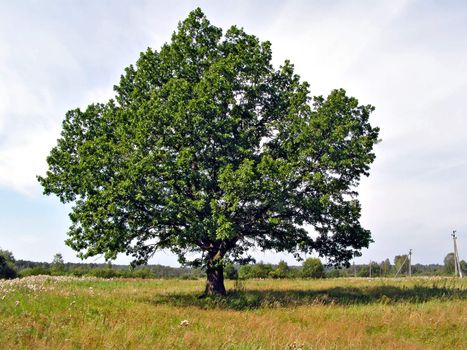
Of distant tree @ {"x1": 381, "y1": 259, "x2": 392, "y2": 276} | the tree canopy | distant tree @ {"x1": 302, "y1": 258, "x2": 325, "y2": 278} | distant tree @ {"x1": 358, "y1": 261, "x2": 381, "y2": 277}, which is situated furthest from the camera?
distant tree @ {"x1": 381, "y1": 259, "x2": 392, "y2": 276}

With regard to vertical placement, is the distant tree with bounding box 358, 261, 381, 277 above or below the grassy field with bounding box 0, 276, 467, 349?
below

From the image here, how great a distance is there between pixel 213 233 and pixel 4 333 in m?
11.0

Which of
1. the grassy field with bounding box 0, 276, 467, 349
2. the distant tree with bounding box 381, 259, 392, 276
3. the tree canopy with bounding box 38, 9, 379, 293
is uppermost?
the tree canopy with bounding box 38, 9, 379, 293

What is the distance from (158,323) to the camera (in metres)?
11.2

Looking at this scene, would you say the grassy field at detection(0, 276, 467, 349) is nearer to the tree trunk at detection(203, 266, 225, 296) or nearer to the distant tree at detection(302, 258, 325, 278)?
the tree trunk at detection(203, 266, 225, 296)

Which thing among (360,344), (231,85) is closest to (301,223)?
(231,85)

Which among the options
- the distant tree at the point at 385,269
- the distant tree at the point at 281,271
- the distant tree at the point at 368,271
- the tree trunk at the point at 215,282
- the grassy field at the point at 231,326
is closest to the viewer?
the grassy field at the point at 231,326

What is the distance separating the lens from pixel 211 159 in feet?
66.1

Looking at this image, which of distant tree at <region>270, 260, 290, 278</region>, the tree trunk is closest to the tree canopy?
the tree trunk

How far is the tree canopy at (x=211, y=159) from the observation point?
18297mm

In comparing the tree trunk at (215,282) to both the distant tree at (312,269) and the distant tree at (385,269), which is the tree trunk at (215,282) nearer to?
the distant tree at (312,269)

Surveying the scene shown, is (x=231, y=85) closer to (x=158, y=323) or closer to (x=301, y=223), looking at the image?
(x=301, y=223)

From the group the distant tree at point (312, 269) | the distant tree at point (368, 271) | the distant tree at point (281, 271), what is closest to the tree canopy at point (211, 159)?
the distant tree at point (281, 271)

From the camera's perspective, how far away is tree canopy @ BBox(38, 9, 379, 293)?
1830 centimetres
